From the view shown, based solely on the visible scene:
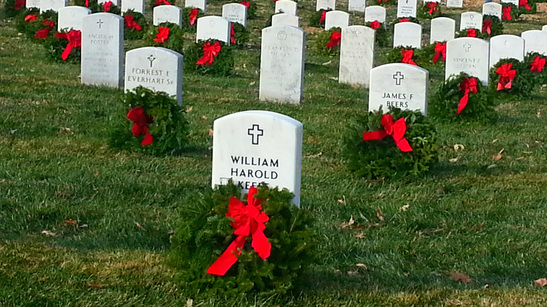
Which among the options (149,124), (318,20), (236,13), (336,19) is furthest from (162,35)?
(318,20)

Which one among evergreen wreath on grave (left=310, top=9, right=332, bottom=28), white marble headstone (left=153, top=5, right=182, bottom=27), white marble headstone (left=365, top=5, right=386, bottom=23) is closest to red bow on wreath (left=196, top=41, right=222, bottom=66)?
white marble headstone (left=153, top=5, right=182, bottom=27)

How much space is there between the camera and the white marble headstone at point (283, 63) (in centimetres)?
1294

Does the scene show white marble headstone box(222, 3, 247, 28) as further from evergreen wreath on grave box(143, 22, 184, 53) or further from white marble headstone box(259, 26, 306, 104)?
white marble headstone box(259, 26, 306, 104)

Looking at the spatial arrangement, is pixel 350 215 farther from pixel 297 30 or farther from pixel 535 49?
pixel 535 49

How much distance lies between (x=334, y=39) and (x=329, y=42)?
16 centimetres

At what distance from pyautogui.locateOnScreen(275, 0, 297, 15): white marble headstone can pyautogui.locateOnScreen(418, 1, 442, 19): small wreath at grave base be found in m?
5.33

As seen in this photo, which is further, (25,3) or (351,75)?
(25,3)

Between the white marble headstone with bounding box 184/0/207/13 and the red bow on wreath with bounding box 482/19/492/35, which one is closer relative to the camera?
the red bow on wreath with bounding box 482/19/492/35

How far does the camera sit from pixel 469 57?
13602 mm

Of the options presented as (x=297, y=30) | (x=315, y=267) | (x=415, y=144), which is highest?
(x=297, y=30)

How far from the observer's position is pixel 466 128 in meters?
11.7

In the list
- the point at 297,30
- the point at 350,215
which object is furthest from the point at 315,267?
the point at 297,30

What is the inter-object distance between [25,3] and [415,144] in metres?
14.9

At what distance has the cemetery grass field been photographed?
5.31 m
